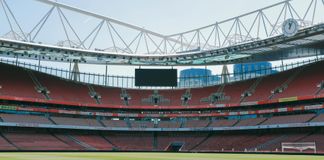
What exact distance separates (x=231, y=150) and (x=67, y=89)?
1337 inches

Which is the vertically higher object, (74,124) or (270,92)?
(270,92)

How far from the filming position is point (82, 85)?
7600cm

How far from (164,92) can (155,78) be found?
13.8 ft

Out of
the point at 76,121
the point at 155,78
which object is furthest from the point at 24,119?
the point at 155,78

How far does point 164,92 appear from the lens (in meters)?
79.5

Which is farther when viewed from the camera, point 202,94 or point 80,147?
point 202,94

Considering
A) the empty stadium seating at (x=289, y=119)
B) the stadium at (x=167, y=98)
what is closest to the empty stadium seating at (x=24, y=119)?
the stadium at (x=167, y=98)

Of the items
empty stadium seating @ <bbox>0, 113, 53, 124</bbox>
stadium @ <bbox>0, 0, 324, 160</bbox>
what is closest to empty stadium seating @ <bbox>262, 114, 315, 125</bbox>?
stadium @ <bbox>0, 0, 324, 160</bbox>

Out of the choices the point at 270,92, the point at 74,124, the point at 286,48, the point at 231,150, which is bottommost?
the point at 231,150

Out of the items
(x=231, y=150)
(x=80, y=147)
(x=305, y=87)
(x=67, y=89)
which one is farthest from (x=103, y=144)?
(x=305, y=87)

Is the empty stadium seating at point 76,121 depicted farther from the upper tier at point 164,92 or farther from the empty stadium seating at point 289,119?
the empty stadium seating at point 289,119

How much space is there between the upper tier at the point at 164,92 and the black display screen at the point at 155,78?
8.13 ft

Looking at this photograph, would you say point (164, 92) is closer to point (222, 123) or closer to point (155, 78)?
point (155, 78)

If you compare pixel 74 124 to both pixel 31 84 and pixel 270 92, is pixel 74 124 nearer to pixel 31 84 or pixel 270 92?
pixel 31 84
